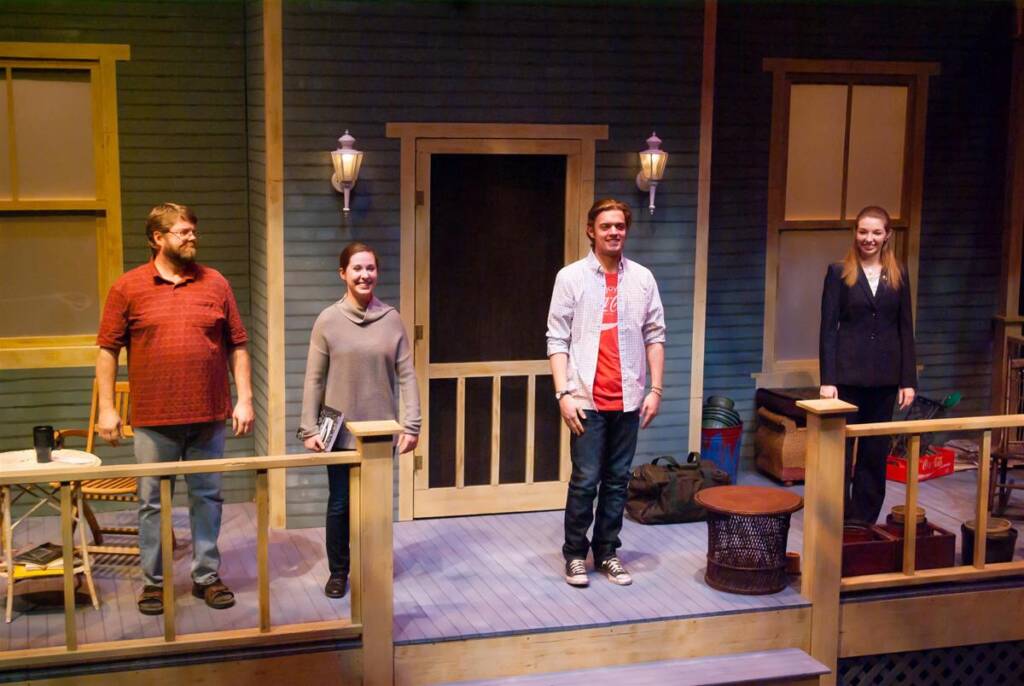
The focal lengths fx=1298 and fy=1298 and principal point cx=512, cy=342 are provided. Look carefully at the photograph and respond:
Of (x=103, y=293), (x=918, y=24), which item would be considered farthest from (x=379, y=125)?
(x=918, y=24)

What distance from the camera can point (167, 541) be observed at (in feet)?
17.2

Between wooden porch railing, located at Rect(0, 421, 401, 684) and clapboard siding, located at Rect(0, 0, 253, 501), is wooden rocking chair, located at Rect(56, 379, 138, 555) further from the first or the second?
wooden porch railing, located at Rect(0, 421, 401, 684)

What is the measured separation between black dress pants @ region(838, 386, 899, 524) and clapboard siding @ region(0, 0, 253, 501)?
11.9 feet

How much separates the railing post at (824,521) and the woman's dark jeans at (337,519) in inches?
84.9

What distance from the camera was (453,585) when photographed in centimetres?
630

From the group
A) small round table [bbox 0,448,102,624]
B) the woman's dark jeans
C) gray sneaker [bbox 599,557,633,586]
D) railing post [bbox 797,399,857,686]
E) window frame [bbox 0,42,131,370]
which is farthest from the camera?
window frame [bbox 0,42,131,370]

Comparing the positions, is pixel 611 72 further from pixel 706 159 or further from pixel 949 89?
pixel 949 89

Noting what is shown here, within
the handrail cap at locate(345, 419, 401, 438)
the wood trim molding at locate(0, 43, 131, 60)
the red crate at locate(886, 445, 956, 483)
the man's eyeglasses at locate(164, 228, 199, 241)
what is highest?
the wood trim molding at locate(0, 43, 131, 60)

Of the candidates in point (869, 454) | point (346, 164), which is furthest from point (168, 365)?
point (869, 454)

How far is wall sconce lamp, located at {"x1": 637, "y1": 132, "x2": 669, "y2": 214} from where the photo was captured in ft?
24.2

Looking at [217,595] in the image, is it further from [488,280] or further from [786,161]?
[786,161]

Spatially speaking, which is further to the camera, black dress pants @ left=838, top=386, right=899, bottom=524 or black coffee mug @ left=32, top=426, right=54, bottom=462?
black dress pants @ left=838, top=386, right=899, bottom=524

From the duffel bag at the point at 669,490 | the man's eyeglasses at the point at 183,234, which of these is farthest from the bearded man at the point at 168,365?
the duffel bag at the point at 669,490

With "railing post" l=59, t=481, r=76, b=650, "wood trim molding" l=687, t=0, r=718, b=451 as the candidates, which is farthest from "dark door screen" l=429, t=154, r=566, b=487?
"railing post" l=59, t=481, r=76, b=650
